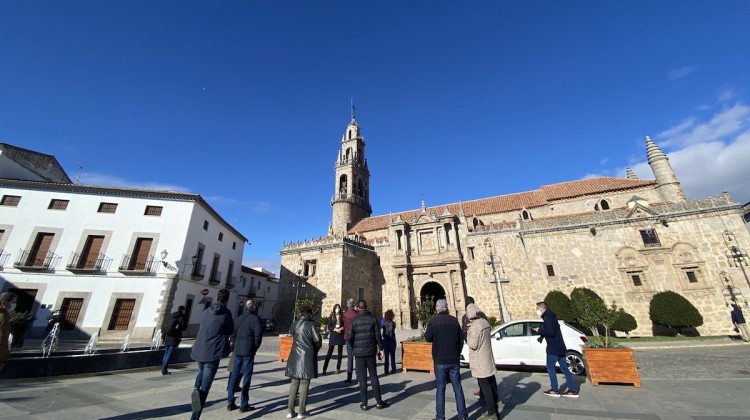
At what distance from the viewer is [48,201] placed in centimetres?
1742

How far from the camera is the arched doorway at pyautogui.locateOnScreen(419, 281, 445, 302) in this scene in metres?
26.6

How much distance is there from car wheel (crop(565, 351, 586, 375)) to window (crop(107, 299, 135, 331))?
20416 millimetres

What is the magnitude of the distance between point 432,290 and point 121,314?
2272cm

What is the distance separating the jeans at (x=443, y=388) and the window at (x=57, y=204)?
2379cm

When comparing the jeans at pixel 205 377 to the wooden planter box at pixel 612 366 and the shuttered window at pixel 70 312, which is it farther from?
the shuttered window at pixel 70 312

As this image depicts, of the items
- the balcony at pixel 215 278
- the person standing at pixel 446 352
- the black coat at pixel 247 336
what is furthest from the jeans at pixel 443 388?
the balcony at pixel 215 278

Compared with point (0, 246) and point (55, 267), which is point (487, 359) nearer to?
point (55, 267)

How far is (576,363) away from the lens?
25.5 feet

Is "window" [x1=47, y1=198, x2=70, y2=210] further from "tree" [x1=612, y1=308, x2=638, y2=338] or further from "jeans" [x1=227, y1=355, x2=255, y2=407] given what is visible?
"tree" [x1=612, y1=308, x2=638, y2=338]

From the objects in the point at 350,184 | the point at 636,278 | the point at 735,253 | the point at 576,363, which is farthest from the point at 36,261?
the point at 735,253

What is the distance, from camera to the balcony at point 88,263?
52.5 ft

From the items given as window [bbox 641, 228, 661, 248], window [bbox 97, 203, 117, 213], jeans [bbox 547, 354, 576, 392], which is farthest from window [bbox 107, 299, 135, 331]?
window [bbox 641, 228, 661, 248]

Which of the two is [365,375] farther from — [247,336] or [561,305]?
[561,305]

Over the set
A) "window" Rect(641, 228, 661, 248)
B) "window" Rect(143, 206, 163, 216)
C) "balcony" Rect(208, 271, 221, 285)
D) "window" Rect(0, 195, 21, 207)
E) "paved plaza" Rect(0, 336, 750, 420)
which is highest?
"window" Rect(0, 195, 21, 207)
